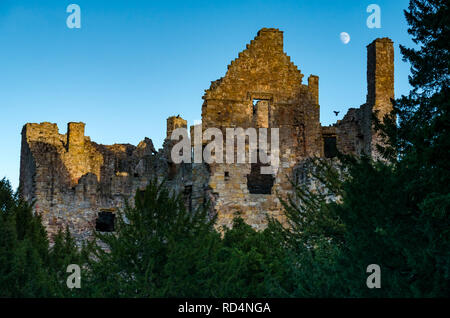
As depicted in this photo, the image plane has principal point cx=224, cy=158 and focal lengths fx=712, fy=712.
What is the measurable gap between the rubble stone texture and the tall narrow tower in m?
0.04

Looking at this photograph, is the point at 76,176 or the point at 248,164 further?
the point at 76,176

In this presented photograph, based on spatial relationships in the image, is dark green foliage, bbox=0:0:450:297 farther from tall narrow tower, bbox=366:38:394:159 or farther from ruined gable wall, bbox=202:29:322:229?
tall narrow tower, bbox=366:38:394:159

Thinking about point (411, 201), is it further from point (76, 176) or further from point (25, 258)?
point (76, 176)

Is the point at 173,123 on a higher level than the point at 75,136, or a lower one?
higher

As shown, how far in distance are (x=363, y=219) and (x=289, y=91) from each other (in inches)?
640

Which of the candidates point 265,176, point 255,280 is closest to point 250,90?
point 265,176

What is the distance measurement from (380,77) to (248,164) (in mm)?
7598

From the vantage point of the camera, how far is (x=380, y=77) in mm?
30469

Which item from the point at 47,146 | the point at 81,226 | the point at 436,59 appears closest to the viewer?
the point at 436,59

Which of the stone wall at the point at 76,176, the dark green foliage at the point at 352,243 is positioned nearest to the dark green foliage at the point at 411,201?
the dark green foliage at the point at 352,243

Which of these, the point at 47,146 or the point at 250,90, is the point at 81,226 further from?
the point at 250,90

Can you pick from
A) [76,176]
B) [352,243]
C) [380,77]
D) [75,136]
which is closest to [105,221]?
[76,176]

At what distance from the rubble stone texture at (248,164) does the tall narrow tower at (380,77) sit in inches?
1.7
